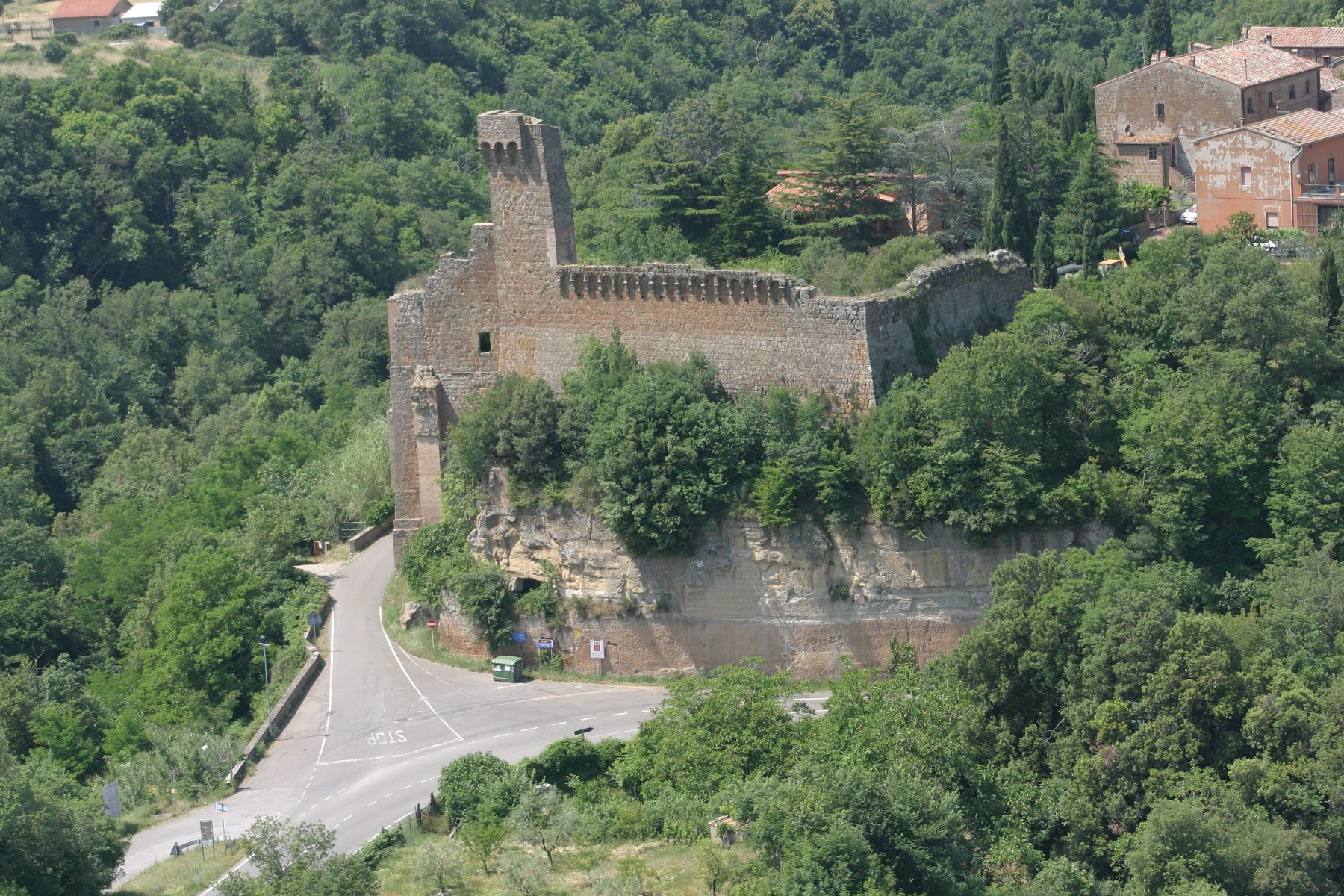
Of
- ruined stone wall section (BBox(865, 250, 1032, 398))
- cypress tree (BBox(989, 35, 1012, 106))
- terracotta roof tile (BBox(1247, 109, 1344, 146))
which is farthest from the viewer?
cypress tree (BBox(989, 35, 1012, 106))

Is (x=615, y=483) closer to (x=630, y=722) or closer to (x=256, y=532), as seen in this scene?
(x=630, y=722)

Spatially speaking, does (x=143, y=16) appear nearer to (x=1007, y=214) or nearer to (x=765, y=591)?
(x=1007, y=214)

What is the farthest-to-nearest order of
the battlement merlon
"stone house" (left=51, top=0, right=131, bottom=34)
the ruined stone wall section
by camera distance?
1. "stone house" (left=51, top=0, right=131, bottom=34)
2. the battlement merlon
3. the ruined stone wall section

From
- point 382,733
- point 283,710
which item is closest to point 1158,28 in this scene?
point 382,733

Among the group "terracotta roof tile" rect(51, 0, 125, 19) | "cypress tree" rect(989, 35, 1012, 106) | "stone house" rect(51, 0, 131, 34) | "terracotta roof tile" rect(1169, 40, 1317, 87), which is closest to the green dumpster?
"terracotta roof tile" rect(1169, 40, 1317, 87)

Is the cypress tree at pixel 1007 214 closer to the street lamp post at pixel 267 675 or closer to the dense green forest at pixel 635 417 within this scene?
the dense green forest at pixel 635 417

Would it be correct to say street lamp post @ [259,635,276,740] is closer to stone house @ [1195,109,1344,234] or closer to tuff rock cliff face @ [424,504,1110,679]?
tuff rock cliff face @ [424,504,1110,679]

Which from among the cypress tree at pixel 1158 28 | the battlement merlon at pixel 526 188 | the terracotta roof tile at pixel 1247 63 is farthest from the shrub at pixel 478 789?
the cypress tree at pixel 1158 28

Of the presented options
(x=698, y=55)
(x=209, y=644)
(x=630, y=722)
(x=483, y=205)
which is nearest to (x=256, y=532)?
(x=209, y=644)
